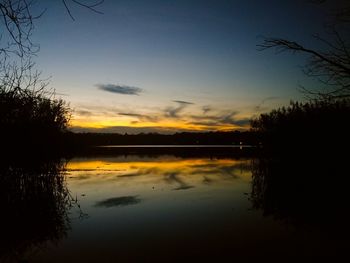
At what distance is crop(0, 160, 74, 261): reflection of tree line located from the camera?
8.47 meters

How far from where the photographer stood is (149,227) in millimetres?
10039

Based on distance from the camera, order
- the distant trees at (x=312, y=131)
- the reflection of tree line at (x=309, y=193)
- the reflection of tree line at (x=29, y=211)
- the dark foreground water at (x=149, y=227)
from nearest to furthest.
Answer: the dark foreground water at (x=149, y=227)
the reflection of tree line at (x=29, y=211)
the reflection of tree line at (x=309, y=193)
the distant trees at (x=312, y=131)

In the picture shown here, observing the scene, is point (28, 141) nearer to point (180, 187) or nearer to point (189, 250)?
point (180, 187)

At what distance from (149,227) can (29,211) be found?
4.23 meters

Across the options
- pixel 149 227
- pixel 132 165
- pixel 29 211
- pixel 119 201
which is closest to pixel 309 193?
pixel 119 201

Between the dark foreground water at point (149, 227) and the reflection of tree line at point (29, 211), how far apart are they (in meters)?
0.02

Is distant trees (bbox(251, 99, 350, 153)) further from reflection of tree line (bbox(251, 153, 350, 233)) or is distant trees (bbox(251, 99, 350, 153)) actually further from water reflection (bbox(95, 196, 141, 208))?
water reflection (bbox(95, 196, 141, 208))

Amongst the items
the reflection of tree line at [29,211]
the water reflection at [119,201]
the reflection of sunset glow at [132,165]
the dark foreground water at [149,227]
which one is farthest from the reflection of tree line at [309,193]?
the reflection of sunset glow at [132,165]

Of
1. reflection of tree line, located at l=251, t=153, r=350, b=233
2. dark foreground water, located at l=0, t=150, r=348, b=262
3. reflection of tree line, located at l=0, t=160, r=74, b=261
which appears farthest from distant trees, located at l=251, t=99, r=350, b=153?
reflection of tree line, located at l=0, t=160, r=74, b=261

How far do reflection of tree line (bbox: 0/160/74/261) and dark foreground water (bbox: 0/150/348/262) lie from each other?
0.07 feet

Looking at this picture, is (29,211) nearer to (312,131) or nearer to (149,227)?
(149,227)

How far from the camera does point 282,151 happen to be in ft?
110

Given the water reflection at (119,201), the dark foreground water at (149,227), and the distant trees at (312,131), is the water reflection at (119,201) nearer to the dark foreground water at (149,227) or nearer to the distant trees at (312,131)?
the dark foreground water at (149,227)

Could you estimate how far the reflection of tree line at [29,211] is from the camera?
8.47 metres
